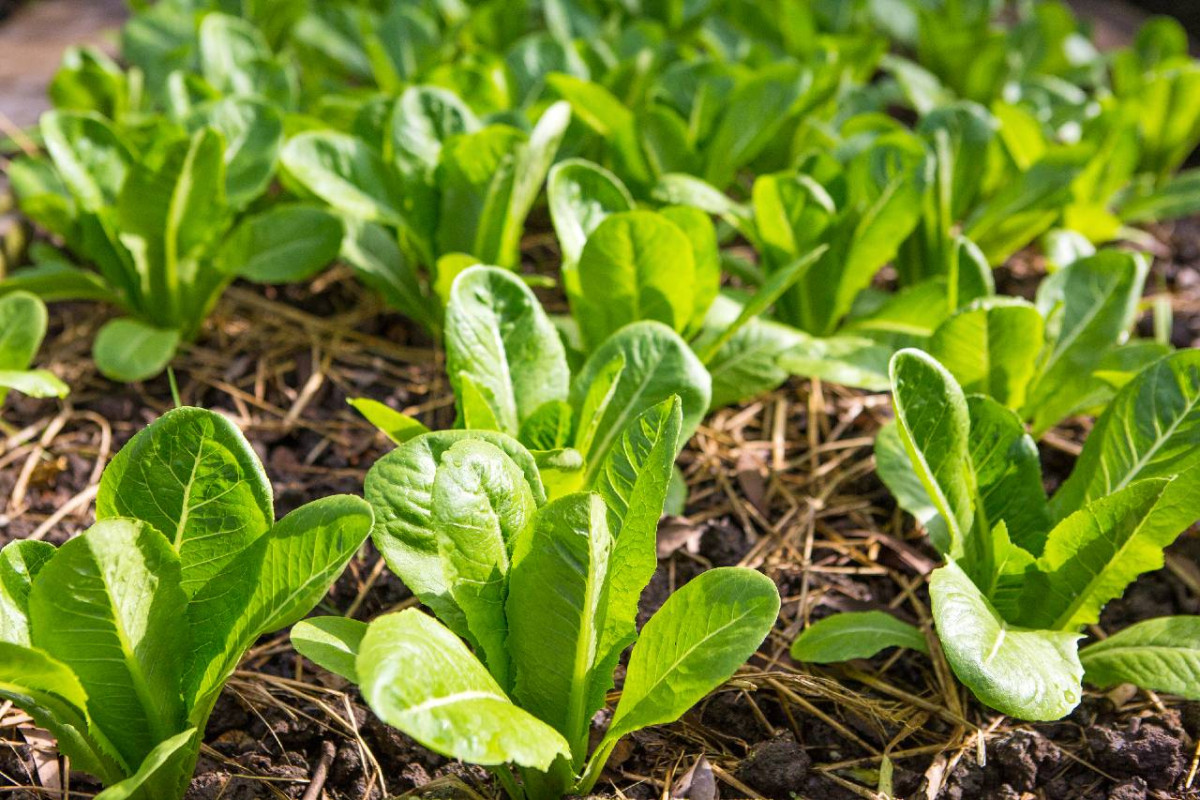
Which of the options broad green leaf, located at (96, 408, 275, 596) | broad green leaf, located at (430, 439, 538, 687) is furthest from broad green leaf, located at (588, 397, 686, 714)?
broad green leaf, located at (96, 408, 275, 596)

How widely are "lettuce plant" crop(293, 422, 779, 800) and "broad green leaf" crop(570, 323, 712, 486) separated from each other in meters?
0.24

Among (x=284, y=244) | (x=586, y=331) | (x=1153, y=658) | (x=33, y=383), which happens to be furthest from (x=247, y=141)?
(x=1153, y=658)

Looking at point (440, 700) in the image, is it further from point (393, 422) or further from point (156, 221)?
point (156, 221)

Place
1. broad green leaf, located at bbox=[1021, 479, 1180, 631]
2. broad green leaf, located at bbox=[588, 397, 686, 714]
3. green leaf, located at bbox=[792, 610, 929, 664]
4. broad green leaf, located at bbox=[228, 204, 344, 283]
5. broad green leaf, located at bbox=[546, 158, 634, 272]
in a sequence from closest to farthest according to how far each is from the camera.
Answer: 1. broad green leaf, located at bbox=[588, 397, 686, 714]
2. broad green leaf, located at bbox=[1021, 479, 1180, 631]
3. green leaf, located at bbox=[792, 610, 929, 664]
4. broad green leaf, located at bbox=[546, 158, 634, 272]
5. broad green leaf, located at bbox=[228, 204, 344, 283]

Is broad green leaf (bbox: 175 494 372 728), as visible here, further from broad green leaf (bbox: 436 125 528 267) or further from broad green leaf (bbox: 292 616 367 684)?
broad green leaf (bbox: 436 125 528 267)

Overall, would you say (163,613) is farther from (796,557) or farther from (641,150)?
(641,150)

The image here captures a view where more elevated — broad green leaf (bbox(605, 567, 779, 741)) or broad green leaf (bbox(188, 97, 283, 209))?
broad green leaf (bbox(188, 97, 283, 209))

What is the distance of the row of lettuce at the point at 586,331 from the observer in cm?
111

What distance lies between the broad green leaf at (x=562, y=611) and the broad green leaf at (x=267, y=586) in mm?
179

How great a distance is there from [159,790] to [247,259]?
3.53ft

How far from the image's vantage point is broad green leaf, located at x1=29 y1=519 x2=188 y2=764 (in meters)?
A: 1.03

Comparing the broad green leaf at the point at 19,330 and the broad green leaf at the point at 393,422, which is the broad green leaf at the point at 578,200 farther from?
the broad green leaf at the point at 19,330

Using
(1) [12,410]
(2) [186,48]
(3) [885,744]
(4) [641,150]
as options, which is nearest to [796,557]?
(3) [885,744]

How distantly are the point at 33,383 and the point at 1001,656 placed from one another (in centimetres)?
137
